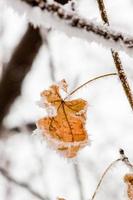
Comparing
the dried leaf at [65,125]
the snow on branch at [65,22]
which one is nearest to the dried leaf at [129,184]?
the dried leaf at [65,125]

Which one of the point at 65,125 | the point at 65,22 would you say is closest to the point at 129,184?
the point at 65,125

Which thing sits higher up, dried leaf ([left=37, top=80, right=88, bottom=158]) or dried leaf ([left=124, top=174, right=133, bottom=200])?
dried leaf ([left=37, top=80, right=88, bottom=158])

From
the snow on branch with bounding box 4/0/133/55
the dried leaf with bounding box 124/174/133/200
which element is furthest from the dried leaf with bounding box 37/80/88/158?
the snow on branch with bounding box 4/0/133/55

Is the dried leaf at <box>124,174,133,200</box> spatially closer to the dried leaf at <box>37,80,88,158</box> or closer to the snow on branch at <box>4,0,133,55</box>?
the dried leaf at <box>37,80,88,158</box>

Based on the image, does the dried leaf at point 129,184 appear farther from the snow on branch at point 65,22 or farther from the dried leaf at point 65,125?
the snow on branch at point 65,22

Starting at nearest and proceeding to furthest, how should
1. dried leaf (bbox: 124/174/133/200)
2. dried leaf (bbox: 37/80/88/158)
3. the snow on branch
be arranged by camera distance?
the snow on branch < dried leaf (bbox: 124/174/133/200) < dried leaf (bbox: 37/80/88/158)

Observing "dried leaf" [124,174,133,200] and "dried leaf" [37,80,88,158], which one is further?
"dried leaf" [37,80,88,158]
